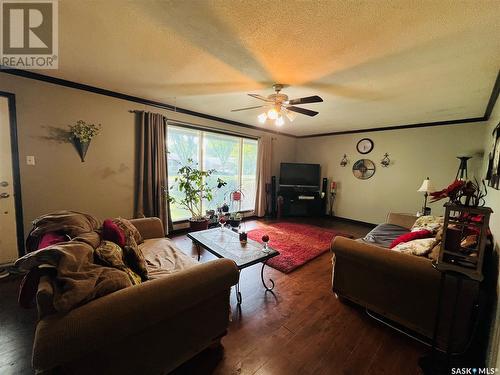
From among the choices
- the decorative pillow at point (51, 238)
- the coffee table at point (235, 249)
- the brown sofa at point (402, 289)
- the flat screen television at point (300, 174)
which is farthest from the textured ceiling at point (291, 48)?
the flat screen television at point (300, 174)

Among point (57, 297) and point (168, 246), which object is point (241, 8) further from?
point (168, 246)

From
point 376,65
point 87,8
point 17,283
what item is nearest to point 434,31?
point 376,65

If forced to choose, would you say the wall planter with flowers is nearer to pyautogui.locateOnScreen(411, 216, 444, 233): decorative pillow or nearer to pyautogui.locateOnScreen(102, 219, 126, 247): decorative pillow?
pyautogui.locateOnScreen(102, 219, 126, 247): decorative pillow

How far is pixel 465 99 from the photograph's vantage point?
2.72 meters

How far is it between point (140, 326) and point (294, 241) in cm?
295

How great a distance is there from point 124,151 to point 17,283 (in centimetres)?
195

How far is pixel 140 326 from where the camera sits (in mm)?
1004

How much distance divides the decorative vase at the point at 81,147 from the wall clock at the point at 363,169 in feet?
17.6

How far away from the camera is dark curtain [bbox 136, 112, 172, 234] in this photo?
327 centimetres

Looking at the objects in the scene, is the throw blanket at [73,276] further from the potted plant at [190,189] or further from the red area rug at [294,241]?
the potted plant at [190,189]

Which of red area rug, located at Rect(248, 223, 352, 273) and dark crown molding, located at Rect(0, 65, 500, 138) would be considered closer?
dark crown molding, located at Rect(0, 65, 500, 138)

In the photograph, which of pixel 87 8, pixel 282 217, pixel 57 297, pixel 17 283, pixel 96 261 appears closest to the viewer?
pixel 57 297

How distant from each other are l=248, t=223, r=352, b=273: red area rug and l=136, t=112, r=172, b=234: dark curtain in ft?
5.81

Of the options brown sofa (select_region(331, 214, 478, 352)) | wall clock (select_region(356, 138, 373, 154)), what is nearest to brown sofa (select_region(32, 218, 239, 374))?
brown sofa (select_region(331, 214, 478, 352))
